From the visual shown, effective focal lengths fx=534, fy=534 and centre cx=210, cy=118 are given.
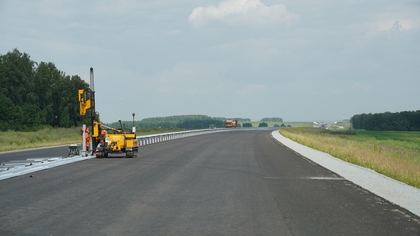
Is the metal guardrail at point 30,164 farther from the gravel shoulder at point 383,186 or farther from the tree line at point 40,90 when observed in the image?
the tree line at point 40,90

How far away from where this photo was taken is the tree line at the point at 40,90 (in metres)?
84.7

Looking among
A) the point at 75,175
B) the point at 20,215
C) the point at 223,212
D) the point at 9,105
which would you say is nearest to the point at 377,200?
the point at 223,212

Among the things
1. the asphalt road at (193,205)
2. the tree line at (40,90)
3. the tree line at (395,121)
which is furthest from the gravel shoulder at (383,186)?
the tree line at (395,121)

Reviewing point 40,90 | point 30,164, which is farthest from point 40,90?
point 30,164

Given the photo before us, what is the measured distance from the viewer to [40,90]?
9025 cm

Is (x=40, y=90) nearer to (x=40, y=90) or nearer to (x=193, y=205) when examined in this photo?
(x=40, y=90)

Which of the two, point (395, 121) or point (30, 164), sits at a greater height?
point (395, 121)

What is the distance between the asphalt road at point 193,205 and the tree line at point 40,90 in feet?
221

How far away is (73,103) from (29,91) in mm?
7271

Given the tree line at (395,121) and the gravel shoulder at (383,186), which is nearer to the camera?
the gravel shoulder at (383,186)

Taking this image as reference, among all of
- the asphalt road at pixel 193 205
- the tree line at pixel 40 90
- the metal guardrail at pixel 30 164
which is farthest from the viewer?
the tree line at pixel 40 90

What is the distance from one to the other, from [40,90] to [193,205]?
3314 inches

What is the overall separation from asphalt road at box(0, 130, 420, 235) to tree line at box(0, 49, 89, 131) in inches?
2648

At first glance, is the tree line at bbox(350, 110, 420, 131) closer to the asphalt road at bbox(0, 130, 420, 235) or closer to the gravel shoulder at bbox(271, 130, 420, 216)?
the gravel shoulder at bbox(271, 130, 420, 216)
